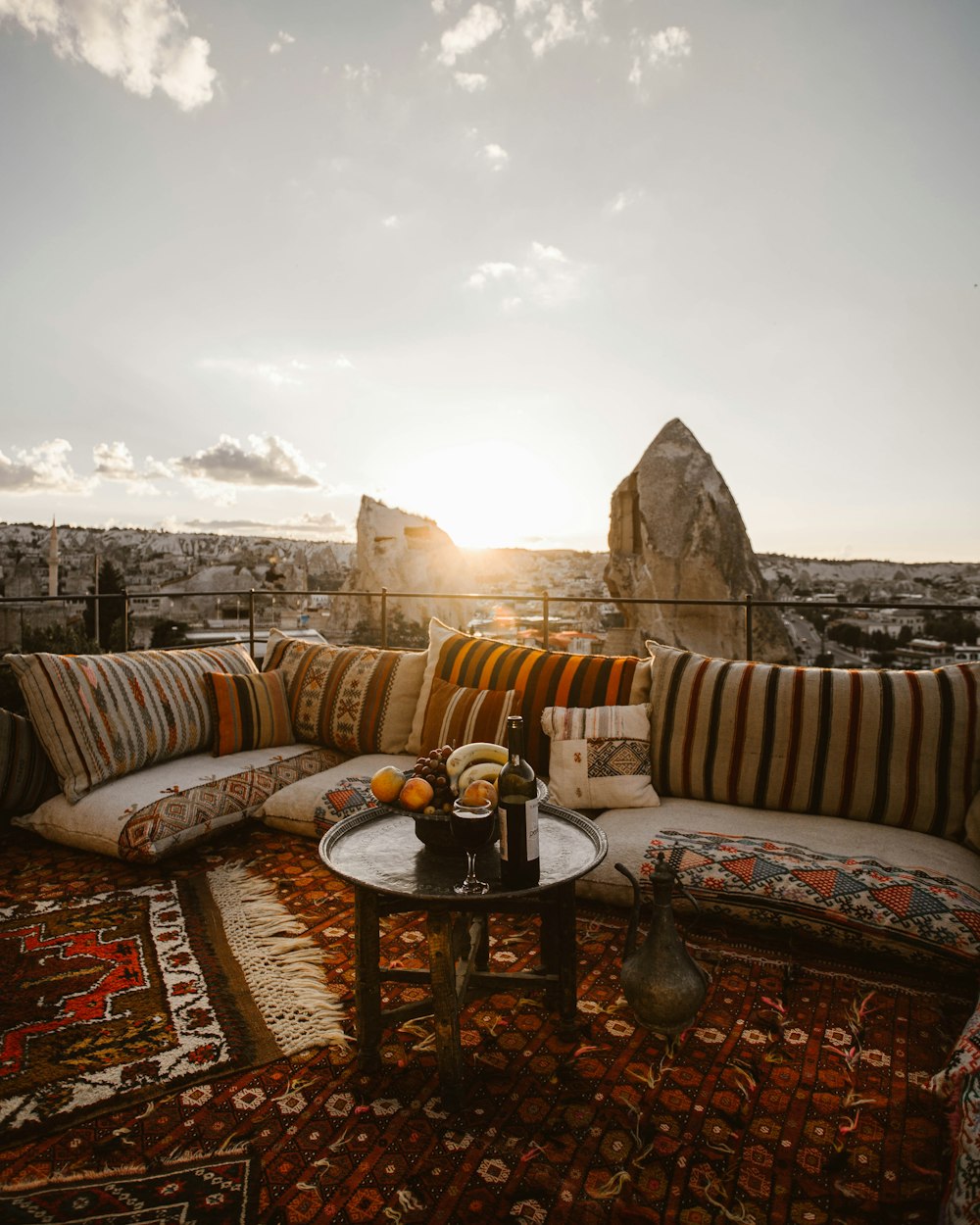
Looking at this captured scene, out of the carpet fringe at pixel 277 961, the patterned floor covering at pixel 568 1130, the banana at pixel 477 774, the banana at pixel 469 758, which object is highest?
the banana at pixel 469 758

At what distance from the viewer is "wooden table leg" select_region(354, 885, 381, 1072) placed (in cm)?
141

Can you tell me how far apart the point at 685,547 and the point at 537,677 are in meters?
8.18

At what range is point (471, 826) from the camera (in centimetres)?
140

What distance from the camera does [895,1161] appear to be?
1.17 meters

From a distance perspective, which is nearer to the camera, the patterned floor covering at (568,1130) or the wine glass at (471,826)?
the patterned floor covering at (568,1130)

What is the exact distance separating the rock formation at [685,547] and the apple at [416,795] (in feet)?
28.7

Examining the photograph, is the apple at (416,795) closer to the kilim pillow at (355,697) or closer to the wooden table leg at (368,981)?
the wooden table leg at (368,981)

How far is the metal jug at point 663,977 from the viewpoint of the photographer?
Result: 4.76 feet

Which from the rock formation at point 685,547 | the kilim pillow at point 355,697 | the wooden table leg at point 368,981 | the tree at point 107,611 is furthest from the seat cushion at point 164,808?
the rock formation at point 685,547

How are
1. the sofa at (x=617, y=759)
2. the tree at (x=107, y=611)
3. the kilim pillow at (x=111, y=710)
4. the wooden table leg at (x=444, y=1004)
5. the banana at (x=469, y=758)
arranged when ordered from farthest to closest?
the tree at (x=107, y=611) < the kilim pillow at (x=111, y=710) < the sofa at (x=617, y=759) < the banana at (x=469, y=758) < the wooden table leg at (x=444, y=1004)

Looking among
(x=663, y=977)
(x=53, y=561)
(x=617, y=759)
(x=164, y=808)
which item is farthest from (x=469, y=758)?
(x=53, y=561)

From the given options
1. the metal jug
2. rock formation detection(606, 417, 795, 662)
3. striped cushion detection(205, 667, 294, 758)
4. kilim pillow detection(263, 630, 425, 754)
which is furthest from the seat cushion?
rock formation detection(606, 417, 795, 662)

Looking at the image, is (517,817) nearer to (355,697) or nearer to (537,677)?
(537,677)

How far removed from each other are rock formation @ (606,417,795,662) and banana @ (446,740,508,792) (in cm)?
862
